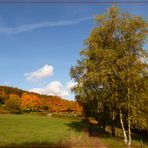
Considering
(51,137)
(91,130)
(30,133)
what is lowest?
(51,137)

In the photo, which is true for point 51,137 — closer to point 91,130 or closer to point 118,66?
point 118,66

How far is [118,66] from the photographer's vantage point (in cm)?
4194

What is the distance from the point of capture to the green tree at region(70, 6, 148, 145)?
41219 mm

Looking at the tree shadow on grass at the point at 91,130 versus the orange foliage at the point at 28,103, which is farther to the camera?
the orange foliage at the point at 28,103

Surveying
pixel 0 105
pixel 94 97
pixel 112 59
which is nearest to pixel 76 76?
pixel 94 97

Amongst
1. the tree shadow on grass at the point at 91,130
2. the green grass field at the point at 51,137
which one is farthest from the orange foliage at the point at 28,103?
the green grass field at the point at 51,137

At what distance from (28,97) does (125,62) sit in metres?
148

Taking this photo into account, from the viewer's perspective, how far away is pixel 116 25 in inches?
1689

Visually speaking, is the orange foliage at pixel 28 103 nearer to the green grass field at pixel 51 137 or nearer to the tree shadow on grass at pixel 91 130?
the tree shadow on grass at pixel 91 130

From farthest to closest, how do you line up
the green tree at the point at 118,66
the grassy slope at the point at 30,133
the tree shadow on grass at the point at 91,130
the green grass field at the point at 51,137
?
the tree shadow on grass at the point at 91,130
the green tree at the point at 118,66
the grassy slope at the point at 30,133
the green grass field at the point at 51,137

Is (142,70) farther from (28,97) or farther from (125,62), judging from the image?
(28,97)

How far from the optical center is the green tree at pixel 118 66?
41219mm

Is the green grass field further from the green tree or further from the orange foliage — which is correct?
the orange foliage

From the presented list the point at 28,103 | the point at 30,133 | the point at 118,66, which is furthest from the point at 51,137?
the point at 28,103
